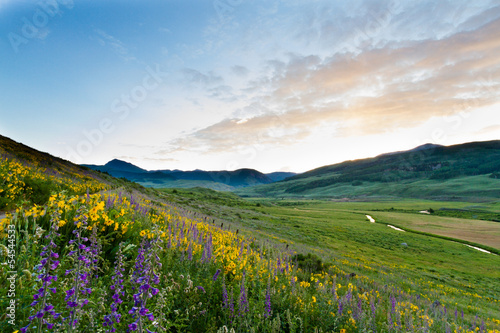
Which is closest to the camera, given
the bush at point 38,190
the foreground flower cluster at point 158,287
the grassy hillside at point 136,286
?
the grassy hillside at point 136,286

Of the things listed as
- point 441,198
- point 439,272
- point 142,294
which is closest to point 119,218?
point 142,294

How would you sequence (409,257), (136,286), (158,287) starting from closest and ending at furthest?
1. (136,286)
2. (158,287)
3. (409,257)

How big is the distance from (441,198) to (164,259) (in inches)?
9743

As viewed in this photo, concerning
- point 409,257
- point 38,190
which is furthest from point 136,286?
point 409,257

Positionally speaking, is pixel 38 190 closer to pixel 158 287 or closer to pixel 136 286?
pixel 158 287

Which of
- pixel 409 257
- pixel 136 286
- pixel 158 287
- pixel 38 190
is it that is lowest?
pixel 409 257

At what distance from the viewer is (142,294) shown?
88.7 inches

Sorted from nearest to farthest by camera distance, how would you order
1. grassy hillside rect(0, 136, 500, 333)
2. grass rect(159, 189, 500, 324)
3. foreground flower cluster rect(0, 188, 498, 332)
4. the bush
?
grassy hillside rect(0, 136, 500, 333) < foreground flower cluster rect(0, 188, 498, 332) < the bush < grass rect(159, 189, 500, 324)

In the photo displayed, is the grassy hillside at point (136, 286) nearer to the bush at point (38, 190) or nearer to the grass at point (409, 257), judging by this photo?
the bush at point (38, 190)

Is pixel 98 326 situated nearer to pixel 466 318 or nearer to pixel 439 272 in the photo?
pixel 466 318

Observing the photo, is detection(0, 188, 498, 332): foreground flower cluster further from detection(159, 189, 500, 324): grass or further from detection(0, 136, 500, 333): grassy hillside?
detection(159, 189, 500, 324): grass

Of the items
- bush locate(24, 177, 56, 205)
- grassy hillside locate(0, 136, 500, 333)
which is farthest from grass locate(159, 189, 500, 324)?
bush locate(24, 177, 56, 205)

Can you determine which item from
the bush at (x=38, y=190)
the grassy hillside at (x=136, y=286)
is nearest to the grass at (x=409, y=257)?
the grassy hillside at (x=136, y=286)

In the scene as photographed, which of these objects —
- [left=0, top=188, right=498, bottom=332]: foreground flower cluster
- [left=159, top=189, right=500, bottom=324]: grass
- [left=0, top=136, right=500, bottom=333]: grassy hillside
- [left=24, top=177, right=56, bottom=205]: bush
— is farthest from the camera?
[left=159, top=189, right=500, bottom=324]: grass
